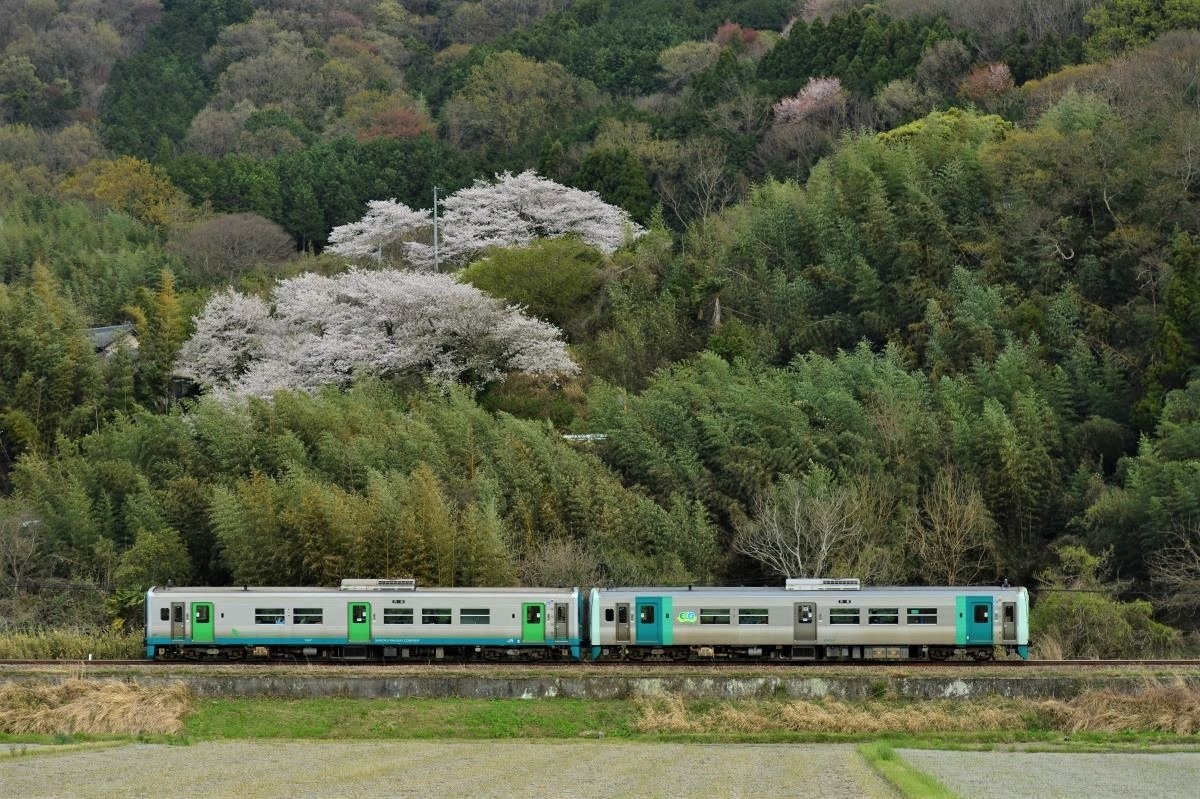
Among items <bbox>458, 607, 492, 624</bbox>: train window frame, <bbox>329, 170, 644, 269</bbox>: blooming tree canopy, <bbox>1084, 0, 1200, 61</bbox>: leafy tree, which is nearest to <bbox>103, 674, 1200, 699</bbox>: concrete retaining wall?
<bbox>458, 607, 492, 624</bbox>: train window frame

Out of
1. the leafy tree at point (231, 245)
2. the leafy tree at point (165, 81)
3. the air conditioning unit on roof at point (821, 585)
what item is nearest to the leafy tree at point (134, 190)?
the leafy tree at point (231, 245)

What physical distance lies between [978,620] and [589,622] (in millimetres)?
5896

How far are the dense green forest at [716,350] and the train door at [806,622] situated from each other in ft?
16.1

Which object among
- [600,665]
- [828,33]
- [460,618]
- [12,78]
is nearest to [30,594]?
[460,618]

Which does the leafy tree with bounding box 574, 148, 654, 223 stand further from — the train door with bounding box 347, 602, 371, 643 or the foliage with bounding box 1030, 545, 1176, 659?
the train door with bounding box 347, 602, 371, 643

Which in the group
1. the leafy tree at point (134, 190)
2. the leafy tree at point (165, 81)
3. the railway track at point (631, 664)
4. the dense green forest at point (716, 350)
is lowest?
the railway track at point (631, 664)

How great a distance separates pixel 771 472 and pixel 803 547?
2.80m

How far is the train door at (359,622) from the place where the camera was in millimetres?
28438

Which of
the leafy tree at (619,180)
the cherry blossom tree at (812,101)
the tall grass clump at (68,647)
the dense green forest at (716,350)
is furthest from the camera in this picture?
the cherry blossom tree at (812,101)

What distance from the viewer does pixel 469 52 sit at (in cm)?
8538

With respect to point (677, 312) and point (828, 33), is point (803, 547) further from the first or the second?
point (828, 33)

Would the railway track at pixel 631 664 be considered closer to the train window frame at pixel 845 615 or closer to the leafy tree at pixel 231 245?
the train window frame at pixel 845 615

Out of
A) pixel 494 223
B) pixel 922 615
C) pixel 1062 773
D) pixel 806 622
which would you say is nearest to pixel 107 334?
pixel 494 223

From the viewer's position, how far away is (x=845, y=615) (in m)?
28.1
